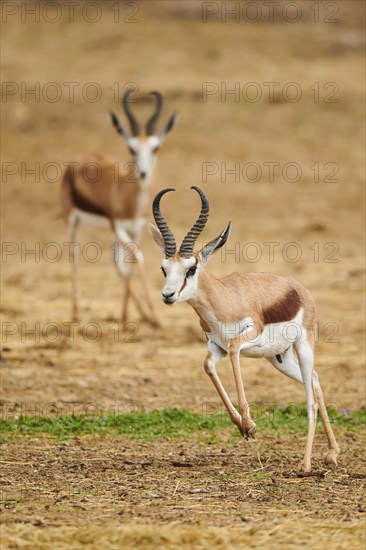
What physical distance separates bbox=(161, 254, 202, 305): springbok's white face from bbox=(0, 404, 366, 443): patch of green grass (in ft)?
5.36

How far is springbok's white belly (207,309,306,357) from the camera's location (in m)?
7.32

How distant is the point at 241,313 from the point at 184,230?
12.5m

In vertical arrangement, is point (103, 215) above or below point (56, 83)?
below

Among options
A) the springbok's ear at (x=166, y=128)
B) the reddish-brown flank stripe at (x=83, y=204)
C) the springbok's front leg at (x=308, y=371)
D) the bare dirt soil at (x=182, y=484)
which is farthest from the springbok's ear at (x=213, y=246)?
the springbok's ear at (x=166, y=128)

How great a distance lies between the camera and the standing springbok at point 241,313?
23.7ft

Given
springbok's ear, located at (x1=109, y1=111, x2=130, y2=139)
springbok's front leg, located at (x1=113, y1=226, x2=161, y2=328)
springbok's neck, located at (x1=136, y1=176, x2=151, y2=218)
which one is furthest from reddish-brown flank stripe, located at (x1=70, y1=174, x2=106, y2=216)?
springbok's ear, located at (x1=109, y1=111, x2=130, y2=139)

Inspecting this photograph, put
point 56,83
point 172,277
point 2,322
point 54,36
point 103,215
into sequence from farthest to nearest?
point 54,36, point 56,83, point 103,215, point 2,322, point 172,277

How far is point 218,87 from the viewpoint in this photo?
27.8 meters

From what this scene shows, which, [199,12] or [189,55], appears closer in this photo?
[189,55]

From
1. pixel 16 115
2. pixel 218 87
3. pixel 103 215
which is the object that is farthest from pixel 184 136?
pixel 103 215

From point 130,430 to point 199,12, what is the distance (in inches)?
1066

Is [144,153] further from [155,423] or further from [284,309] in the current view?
[284,309]

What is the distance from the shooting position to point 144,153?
1423 cm

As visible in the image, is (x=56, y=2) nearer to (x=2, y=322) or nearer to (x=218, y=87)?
(x=218, y=87)
